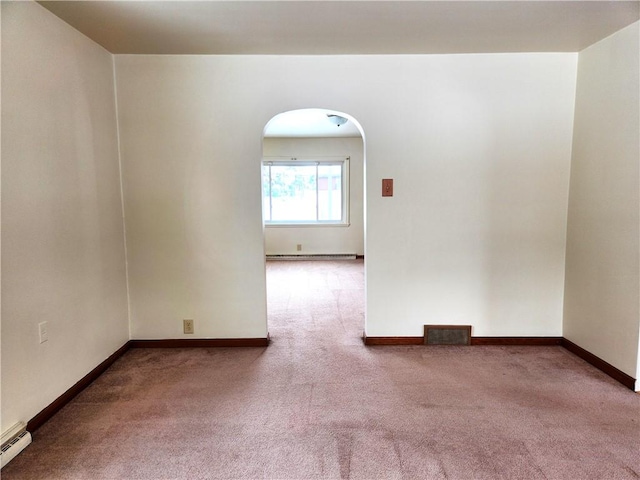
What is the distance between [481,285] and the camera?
2.72 metres

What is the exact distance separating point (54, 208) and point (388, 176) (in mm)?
2165

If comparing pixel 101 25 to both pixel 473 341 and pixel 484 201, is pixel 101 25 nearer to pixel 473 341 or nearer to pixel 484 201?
pixel 484 201

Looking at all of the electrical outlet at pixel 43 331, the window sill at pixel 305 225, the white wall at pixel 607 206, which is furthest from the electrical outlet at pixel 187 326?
the window sill at pixel 305 225

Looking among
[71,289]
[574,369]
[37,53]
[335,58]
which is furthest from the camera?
[335,58]

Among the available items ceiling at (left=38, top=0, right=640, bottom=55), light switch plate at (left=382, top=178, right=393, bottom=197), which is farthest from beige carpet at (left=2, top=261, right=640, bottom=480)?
ceiling at (left=38, top=0, right=640, bottom=55)

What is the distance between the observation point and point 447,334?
2750mm

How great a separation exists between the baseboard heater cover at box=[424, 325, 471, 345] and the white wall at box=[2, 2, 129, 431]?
2.42 metres

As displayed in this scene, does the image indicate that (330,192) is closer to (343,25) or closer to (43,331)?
(343,25)

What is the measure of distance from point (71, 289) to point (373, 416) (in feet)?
6.28

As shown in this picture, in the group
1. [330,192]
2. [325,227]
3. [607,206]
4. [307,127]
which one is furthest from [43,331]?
[330,192]

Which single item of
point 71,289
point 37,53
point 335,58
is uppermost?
point 335,58

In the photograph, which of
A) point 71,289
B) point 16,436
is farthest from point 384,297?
point 16,436

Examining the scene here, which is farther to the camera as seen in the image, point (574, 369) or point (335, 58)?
point (335, 58)

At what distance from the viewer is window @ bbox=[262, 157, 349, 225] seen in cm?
671
